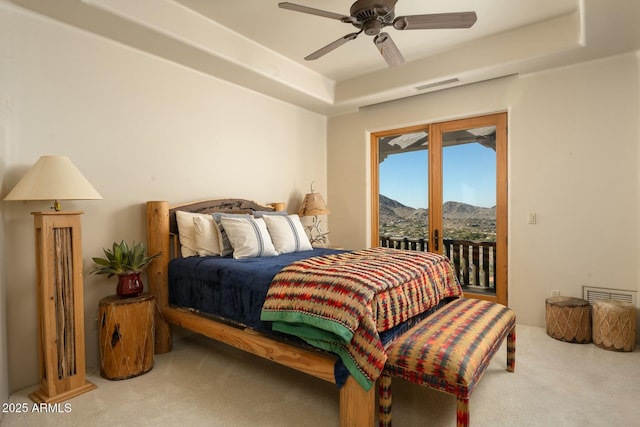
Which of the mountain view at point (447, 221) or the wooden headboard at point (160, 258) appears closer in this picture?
the wooden headboard at point (160, 258)

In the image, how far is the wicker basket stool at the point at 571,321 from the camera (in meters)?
2.98

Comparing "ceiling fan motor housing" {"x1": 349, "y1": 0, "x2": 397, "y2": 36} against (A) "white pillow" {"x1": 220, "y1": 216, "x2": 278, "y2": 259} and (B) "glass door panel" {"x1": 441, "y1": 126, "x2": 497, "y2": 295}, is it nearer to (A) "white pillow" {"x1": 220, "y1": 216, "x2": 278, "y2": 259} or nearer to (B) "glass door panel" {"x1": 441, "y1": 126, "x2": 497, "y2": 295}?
(A) "white pillow" {"x1": 220, "y1": 216, "x2": 278, "y2": 259}

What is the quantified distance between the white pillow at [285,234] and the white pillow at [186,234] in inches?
26.2

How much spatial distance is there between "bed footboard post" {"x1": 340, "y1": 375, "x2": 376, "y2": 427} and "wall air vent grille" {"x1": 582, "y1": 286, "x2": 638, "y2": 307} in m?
2.59

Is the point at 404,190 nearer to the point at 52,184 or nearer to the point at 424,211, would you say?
the point at 424,211

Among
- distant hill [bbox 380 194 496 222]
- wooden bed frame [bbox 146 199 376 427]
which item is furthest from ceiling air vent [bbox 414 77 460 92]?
wooden bed frame [bbox 146 199 376 427]

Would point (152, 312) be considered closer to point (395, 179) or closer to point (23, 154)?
point (23, 154)

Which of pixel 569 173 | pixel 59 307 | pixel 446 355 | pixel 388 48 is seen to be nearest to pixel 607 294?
pixel 569 173

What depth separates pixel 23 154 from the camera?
7.80 ft

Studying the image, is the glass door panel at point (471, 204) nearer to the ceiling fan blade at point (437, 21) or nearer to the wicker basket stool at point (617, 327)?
the wicker basket stool at point (617, 327)

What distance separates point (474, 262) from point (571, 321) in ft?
3.86

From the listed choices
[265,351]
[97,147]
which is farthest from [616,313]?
[97,147]

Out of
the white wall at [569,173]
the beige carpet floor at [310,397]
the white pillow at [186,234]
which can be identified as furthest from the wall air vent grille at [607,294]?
the white pillow at [186,234]

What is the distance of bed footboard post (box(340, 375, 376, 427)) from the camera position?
5.67 ft
